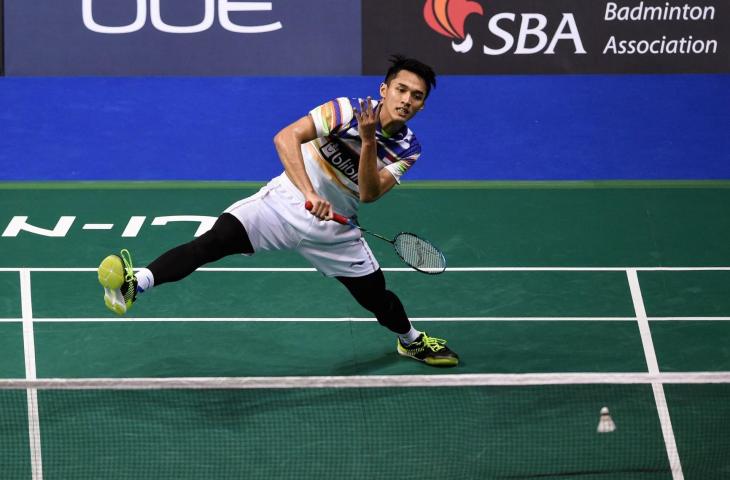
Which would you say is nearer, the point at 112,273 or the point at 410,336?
the point at 112,273

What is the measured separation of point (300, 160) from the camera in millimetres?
5754

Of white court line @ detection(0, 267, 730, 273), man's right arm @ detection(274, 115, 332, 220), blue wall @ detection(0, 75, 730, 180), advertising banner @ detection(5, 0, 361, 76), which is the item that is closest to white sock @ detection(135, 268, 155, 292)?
man's right arm @ detection(274, 115, 332, 220)

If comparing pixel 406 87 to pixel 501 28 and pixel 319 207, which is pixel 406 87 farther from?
pixel 501 28

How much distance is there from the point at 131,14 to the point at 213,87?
2.94ft

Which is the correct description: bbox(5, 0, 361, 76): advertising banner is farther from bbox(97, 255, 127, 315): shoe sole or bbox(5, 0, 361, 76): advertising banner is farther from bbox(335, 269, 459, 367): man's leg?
bbox(97, 255, 127, 315): shoe sole

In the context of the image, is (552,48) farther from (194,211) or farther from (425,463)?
(425,463)

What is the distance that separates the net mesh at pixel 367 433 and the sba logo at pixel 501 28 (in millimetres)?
4372

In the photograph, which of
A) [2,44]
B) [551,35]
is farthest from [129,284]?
[551,35]

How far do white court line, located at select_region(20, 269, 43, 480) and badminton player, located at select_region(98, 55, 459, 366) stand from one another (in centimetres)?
50

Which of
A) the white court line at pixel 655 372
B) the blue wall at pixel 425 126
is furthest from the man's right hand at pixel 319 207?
the blue wall at pixel 425 126

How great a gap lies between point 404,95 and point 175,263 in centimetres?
141

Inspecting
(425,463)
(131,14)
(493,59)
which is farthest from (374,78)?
(425,463)

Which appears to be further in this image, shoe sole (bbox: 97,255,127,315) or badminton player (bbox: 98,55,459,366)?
shoe sole (bbox: 97,255,127,315)

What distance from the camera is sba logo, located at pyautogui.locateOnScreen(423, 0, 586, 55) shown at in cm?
998
